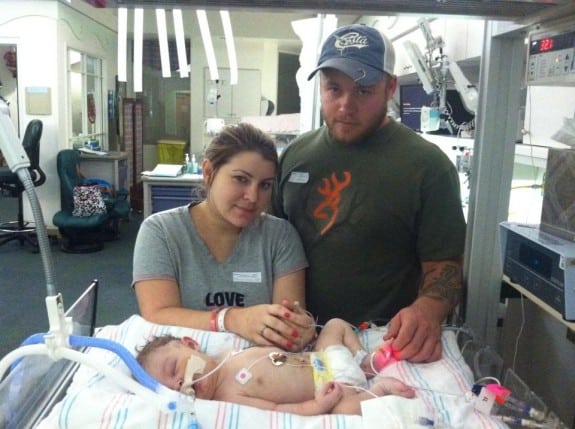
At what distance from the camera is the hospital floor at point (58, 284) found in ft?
11.8

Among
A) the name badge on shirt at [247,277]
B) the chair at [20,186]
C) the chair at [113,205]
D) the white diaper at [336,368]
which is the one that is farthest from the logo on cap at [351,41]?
the chair at [113,205]

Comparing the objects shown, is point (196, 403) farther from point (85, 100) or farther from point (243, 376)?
point (85, 100)

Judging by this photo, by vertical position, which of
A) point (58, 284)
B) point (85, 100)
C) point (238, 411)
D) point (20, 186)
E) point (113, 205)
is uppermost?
point (85, 100)

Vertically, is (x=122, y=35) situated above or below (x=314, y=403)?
above

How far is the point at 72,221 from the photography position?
5.33m

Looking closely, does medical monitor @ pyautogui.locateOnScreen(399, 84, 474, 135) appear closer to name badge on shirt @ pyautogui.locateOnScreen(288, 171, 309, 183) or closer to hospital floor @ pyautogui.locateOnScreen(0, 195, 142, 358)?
name badge on shirt @ pyautogui.locateOnScreen(288, 171, 309, 183)

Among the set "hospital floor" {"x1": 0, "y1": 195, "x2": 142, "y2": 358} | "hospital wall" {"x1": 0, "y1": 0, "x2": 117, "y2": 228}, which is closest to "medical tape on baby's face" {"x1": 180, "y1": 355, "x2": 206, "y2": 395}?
"hospital floor" {"x1": 0, "y1": 195, "x2": 142, "y2": 358}

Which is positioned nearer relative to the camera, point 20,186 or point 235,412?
point 235,412

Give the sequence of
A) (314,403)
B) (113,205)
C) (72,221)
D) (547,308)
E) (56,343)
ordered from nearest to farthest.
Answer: (56,343) < (314,403) < (547,308) < (72,221) < (113,205)

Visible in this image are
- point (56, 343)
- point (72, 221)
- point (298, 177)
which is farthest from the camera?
point (72, 221)

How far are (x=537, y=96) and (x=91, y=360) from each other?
84.8 inches

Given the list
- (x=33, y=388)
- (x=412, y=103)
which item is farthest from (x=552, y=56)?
(x=412, y=103)

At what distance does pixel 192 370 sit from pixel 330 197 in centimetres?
67

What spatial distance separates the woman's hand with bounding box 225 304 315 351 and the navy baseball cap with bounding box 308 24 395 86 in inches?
24.6
